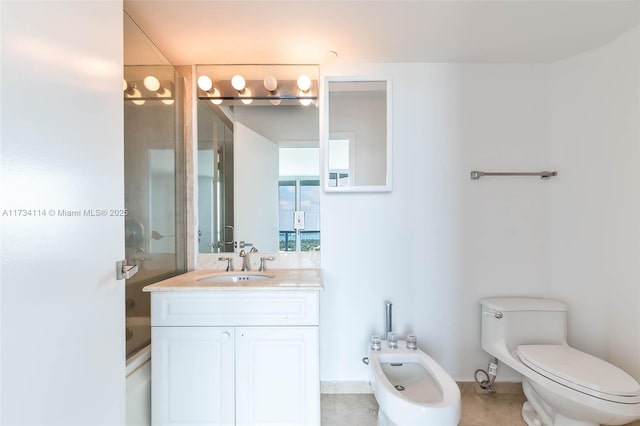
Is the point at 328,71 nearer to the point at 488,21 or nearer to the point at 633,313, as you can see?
the point at 488,21

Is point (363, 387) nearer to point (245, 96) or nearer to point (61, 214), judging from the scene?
point (61, 214)

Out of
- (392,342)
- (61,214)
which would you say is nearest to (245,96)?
(61,214)

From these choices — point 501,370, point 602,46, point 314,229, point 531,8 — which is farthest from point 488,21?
point 501,370

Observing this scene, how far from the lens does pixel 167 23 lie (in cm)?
136

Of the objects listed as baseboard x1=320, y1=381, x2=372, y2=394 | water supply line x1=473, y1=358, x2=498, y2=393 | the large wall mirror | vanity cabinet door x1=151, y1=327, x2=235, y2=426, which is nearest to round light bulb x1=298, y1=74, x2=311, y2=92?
the large wall mirror

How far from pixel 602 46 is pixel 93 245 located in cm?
274

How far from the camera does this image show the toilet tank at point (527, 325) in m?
1.59

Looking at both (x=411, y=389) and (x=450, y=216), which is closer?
(x=411, y=389)

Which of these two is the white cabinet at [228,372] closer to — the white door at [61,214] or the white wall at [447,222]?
the white door at [61,214]

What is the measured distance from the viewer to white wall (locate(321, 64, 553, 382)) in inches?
69.1

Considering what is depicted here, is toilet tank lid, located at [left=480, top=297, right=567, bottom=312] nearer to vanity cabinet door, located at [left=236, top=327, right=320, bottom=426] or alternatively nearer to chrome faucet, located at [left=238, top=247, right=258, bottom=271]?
→ vanity cabinet door, located at [left=236, top=327, right=320, bottom=426]

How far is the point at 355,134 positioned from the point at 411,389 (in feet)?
5.05

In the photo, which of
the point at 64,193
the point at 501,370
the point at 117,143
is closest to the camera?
the point at 64,193

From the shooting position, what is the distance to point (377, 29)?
1.42 meters
